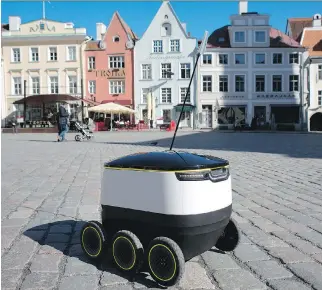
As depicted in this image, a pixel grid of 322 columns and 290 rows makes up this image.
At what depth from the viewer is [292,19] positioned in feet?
180

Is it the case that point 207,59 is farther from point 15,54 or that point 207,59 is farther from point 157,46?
point 15,54

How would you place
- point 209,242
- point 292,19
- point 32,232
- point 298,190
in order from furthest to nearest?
point 292,19
point 298,190
point 32,232
point 209,242

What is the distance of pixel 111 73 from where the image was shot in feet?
149

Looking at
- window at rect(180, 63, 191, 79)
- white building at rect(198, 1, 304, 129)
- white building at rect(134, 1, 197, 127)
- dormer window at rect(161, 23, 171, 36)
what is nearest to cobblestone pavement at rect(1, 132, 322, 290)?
white building at rect(134, 1, 197, 127)

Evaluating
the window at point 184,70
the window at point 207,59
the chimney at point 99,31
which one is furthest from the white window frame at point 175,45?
the chimney at point 99,31

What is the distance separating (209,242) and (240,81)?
143ft

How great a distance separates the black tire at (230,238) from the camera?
3.26m

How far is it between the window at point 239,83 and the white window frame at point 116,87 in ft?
41.6

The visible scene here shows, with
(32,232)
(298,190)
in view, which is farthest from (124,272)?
(298,190)

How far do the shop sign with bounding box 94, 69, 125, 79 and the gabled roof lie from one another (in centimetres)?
1022

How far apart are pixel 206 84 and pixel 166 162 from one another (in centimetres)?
4301

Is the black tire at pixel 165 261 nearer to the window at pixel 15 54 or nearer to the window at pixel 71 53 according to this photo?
the window at pixel 71 53

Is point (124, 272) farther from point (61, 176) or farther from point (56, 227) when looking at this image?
point (61, 176)

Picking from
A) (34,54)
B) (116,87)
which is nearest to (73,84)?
(116,87)
